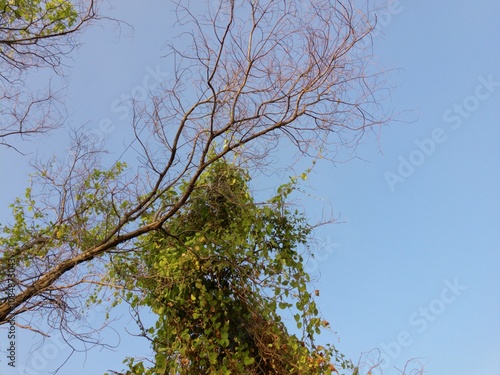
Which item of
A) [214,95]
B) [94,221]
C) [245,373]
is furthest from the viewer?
[94,221]

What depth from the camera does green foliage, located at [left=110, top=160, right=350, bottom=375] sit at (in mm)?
4121

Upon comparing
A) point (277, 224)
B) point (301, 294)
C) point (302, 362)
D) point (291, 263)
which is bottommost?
point (302, 362)

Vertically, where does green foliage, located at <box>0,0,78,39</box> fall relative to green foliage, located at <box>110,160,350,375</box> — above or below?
above

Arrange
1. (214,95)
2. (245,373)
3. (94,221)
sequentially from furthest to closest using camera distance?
(94,221) < (245,373) < (214,95)

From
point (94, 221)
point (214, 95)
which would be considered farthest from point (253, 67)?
point (94, 221)

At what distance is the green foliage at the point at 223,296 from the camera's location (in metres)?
4.12

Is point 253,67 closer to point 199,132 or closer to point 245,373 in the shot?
point 199,132

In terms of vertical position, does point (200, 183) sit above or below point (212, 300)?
above

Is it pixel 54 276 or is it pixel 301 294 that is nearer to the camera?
pixel 54 276

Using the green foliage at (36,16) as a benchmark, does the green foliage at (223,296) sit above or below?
below

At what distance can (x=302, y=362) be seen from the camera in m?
4.07

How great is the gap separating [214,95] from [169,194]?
3.65 feet

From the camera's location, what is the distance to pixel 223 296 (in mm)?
4332

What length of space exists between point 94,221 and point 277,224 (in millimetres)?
Result: 1576
